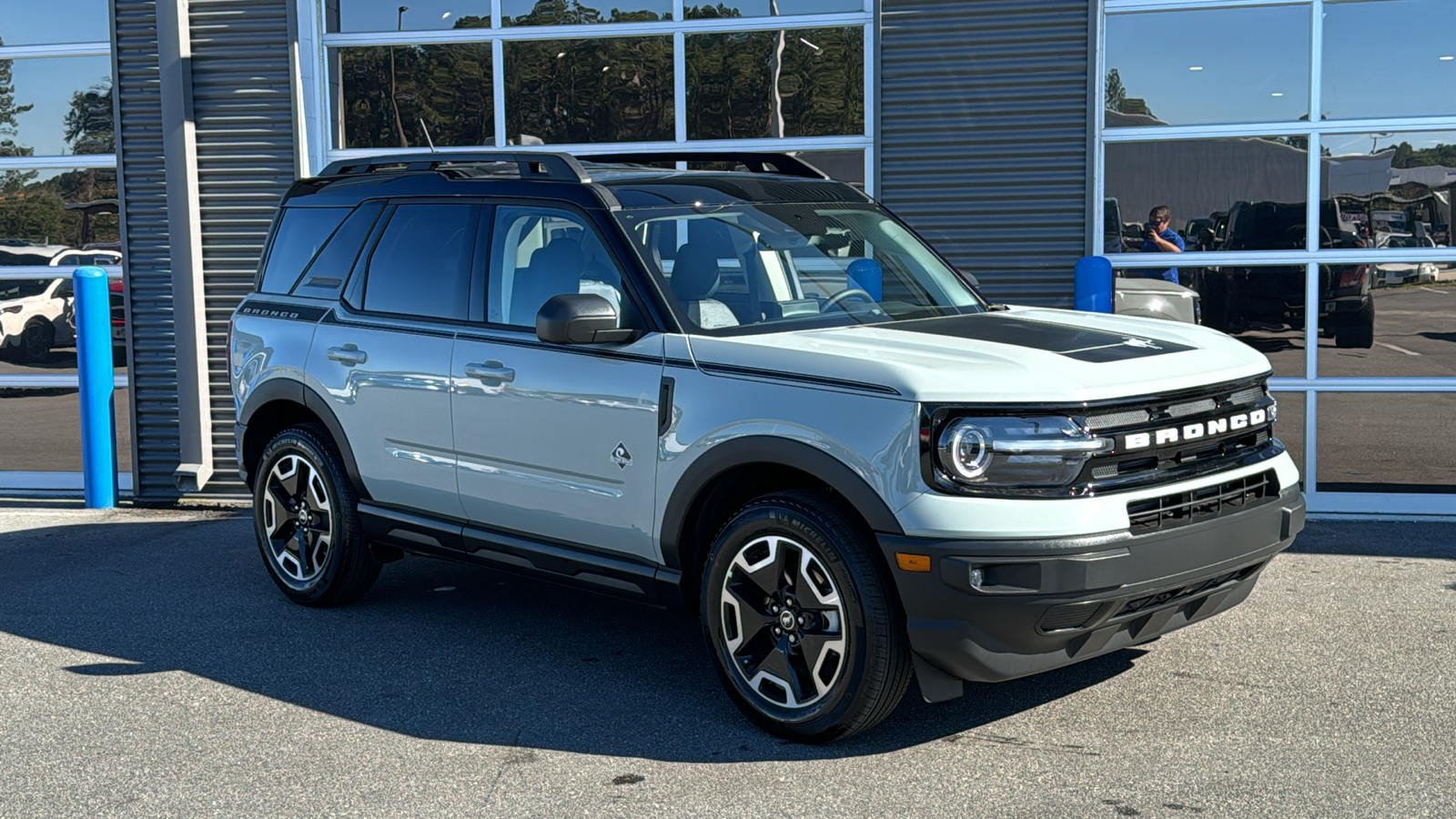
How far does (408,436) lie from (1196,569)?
122 inches

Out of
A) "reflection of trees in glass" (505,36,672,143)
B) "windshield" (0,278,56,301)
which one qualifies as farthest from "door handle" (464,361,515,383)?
"windshield" (0,278,56,301)

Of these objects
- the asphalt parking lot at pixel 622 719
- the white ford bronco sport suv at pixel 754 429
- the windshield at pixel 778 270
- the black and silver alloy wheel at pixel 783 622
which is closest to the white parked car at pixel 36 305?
the asphalt parking lot at pixel 622 719

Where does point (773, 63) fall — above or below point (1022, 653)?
above

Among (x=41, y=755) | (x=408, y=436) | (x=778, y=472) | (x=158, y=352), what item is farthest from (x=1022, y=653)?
(x=158, y=352)

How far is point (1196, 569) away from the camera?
4277 mm

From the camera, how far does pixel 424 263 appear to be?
5840 millimetres

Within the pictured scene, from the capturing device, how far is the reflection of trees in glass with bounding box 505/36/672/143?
29.8 ft

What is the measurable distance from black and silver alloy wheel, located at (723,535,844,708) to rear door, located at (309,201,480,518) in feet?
4.89

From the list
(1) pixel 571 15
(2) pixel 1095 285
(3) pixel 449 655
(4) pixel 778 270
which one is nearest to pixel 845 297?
(4) pixel 778 270

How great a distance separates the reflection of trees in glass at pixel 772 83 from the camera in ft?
28.8

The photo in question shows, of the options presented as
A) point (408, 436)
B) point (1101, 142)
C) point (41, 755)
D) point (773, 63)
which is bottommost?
point (41, 755)

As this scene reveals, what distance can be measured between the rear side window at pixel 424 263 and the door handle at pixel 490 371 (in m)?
0.27

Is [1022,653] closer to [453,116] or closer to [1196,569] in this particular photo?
[1196,569]

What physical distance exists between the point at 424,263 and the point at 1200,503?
320 centimetres
